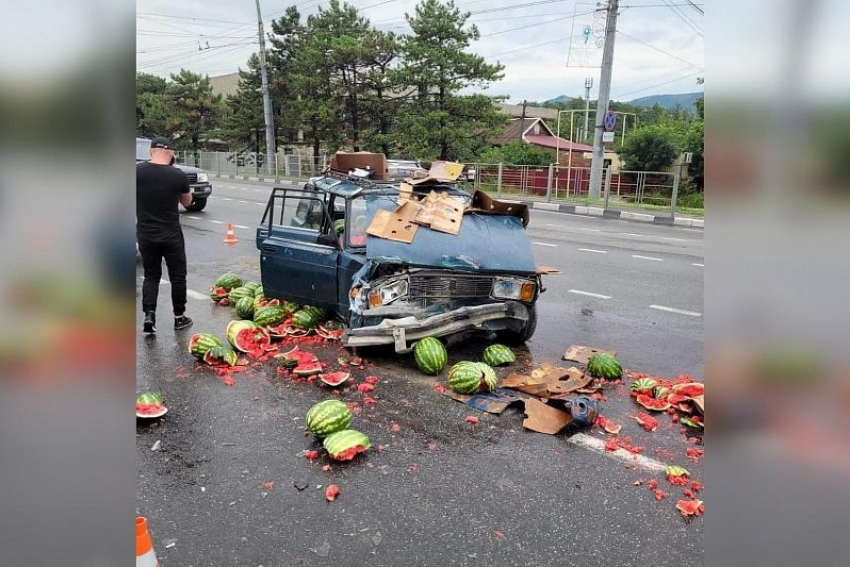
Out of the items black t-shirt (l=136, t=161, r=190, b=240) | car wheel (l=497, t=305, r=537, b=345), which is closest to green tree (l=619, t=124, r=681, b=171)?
car wheel (l=497, t=305, r=537, b=345)

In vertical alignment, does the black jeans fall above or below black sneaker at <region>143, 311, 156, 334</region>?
above

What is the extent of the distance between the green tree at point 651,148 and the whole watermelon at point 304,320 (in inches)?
1153

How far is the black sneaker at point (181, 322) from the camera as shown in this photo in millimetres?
7504

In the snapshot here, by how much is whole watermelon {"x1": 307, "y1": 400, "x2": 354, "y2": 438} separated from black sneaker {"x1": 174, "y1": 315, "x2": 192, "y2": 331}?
362 cm

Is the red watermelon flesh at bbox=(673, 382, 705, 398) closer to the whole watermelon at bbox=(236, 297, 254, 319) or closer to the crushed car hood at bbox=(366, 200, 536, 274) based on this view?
the crushed car hood at bbox=(366, 200, 536, 274)

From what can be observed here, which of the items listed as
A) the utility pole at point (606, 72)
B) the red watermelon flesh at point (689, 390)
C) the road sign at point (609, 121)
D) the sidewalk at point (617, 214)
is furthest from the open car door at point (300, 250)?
the utility pole at point (606, 72)

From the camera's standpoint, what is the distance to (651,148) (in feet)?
107

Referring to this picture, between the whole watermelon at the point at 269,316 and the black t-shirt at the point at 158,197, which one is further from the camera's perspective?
the whole watermelon at the point at 269,316

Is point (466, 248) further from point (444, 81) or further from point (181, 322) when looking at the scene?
point (444, 81)

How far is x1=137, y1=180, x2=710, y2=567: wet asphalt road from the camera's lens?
3.38 metres

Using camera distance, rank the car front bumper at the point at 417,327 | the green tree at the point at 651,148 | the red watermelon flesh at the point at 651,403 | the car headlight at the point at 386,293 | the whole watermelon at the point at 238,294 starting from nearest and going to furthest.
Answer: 1. the red watermelon flesh at the point at 651,403
2. the car front bumper at the point at 417,327
3. the car headlight at the point at 386,293
4. the whole watermelon at the point at 238,294
5. the green tree at the point at 651,148

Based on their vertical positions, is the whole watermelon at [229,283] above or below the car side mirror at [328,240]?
below

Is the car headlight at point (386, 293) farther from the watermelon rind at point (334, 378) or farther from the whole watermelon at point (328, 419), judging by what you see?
the whole watermelon at point (328, 419)
